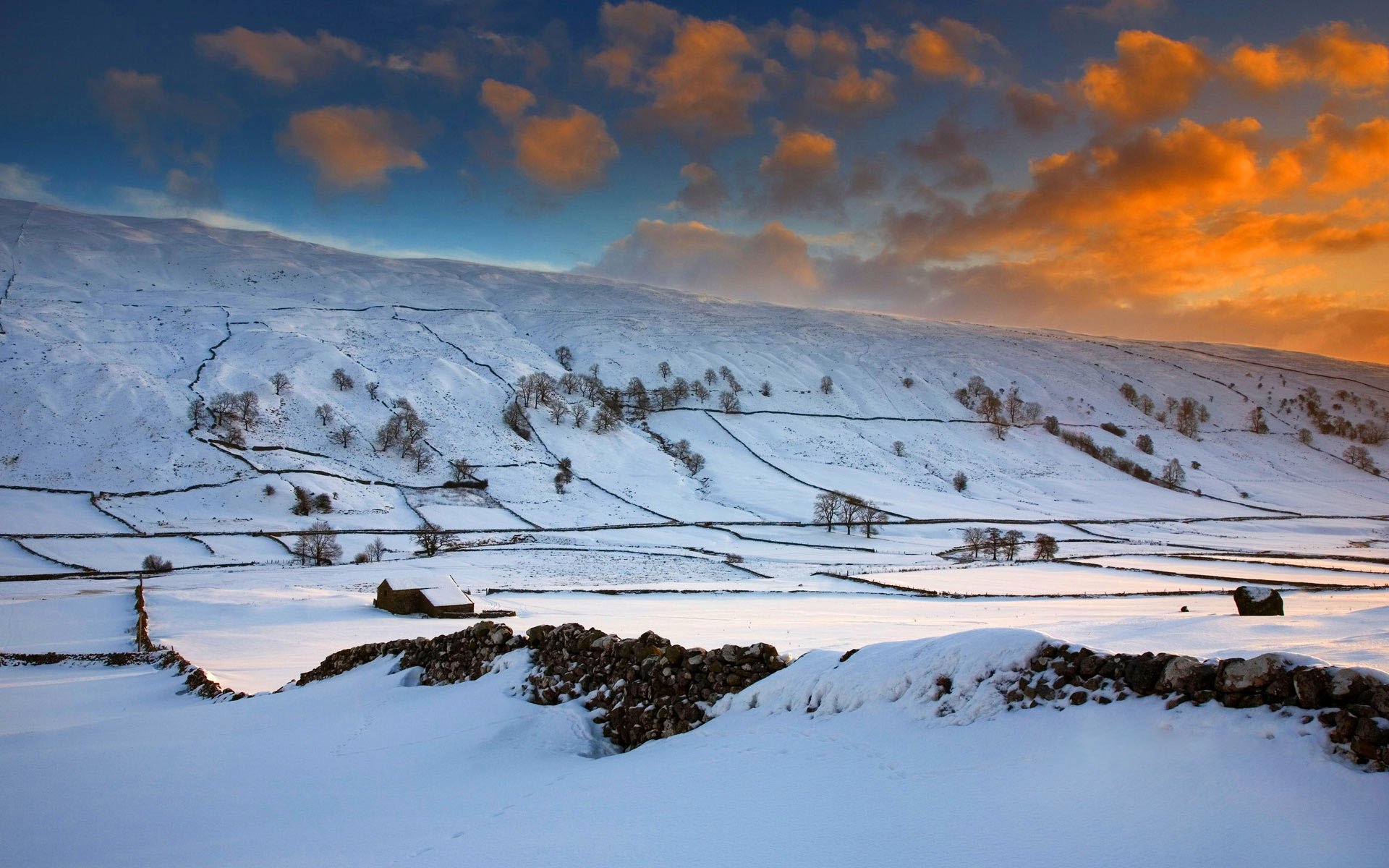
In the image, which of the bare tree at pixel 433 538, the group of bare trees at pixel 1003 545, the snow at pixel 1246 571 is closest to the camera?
the snow at pixel 1246 571

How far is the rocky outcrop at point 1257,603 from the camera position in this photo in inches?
595

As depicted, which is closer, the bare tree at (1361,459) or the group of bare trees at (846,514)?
the group of bare trees at (846,514)

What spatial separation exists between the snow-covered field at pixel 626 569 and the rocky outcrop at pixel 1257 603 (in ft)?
9.87

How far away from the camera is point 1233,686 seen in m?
4.81

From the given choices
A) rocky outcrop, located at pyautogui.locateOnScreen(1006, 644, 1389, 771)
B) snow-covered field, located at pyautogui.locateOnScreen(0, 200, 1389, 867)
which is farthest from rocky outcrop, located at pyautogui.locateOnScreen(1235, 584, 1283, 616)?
rocky outcrop, located at pyautogui.locateOnScreen(1006, 644, 1389, 771)

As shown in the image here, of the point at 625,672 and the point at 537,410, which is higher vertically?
the point at 537,410

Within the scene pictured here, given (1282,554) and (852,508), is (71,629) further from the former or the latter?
(1282,554)

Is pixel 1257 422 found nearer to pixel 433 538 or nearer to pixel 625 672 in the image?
pixel 433 538

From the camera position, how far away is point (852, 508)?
218 feet

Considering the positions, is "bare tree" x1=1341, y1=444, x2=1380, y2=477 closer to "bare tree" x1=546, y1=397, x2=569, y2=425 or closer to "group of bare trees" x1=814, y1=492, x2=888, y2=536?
"group of bare trees" x1=814, y1=492, x2=888, y2=536

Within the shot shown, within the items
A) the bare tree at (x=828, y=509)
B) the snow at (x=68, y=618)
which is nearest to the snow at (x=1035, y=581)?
the bare tree at (x=828, y=509)

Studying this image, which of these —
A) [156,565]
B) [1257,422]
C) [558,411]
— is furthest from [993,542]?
[1257,422]

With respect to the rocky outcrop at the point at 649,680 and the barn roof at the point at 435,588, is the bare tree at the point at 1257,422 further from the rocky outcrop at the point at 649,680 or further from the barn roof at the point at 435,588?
the rocky outcrop at the point at 649,680

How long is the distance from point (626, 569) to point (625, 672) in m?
37.4
